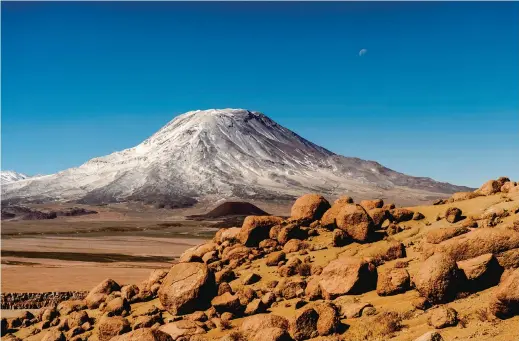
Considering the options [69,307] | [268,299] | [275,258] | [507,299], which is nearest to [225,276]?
[275,258]

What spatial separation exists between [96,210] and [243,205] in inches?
2380

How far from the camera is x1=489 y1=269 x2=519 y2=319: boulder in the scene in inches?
530

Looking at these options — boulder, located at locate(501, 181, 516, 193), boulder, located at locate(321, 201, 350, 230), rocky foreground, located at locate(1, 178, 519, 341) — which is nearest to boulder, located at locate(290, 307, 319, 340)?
rocky foreground, located at locate(1, 178, 519, 341)

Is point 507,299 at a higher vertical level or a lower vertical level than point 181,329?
higher

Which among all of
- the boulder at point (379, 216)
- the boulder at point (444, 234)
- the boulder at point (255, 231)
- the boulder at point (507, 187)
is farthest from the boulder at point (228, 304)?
the boulder at point (507, 187)

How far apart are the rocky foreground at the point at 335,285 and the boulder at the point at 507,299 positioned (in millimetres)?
27

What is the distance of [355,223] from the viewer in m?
23.3

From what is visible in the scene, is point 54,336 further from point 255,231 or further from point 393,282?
point 393,282

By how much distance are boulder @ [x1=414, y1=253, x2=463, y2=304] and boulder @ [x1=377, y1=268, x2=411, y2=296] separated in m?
1.31

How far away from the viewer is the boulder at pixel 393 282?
17.1m

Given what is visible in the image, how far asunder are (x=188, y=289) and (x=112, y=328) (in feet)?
10.7

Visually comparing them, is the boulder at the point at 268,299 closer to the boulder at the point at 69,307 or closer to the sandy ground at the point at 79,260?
the boulder at the point at 69,307

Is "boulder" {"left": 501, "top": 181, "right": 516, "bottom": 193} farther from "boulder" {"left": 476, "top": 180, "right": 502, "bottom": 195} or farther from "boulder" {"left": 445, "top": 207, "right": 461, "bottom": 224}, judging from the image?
"boulder" {"left": 445, "top": 207, "right": 461, "bottom": 224}

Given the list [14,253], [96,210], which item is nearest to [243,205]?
[96,210]
